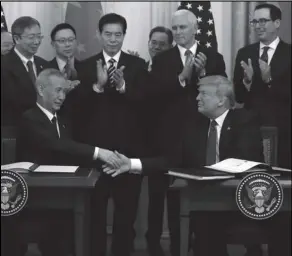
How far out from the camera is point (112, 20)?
3.80 meters

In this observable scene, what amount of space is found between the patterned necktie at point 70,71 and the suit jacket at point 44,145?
30 cm

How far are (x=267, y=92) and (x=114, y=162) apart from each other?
1112mm

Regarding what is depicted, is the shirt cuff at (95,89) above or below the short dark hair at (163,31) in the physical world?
below

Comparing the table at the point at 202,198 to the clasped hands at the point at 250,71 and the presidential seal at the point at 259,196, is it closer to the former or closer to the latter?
the presidential seal at the point at 259,196

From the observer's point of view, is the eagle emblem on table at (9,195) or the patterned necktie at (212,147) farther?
the patterned necktie at (212,147)

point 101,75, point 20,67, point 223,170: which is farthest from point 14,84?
point 223,170

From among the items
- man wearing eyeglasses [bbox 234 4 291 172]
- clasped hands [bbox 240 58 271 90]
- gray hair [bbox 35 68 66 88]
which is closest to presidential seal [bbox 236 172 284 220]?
man wearing eyeglasses [bbox 234 4 291 172]

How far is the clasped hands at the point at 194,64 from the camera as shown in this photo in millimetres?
3801

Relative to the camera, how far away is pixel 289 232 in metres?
3.46

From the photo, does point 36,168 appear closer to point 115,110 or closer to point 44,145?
point 44,145

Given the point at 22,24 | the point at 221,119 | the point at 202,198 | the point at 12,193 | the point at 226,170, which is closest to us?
the point at 202,198

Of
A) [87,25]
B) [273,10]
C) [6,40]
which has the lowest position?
[6,40]

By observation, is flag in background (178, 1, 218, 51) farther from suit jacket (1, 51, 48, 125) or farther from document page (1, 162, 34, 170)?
document page (1, 162, 34, 170)

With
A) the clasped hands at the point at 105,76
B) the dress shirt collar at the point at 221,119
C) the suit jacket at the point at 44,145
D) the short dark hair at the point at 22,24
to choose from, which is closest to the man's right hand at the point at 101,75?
the clasped hands at the point at 105,76
